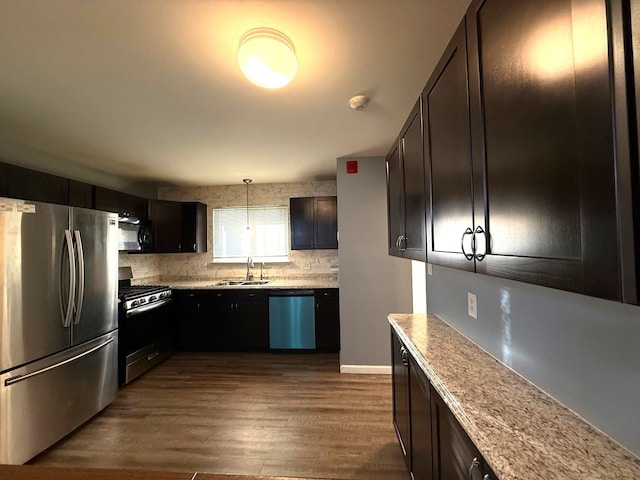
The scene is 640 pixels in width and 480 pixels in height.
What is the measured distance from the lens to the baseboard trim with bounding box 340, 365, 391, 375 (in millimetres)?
3223

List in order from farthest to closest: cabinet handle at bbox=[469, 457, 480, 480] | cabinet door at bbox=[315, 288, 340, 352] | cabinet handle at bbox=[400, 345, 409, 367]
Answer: cabinet door at bbox=[315, 288, 340, 352] → cabinet handle at bbox=[400, 345, 409, 367] → cabinet handle at bbox=[469, 457, 480, 480]

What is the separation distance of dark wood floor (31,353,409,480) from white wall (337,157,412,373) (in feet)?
0.96

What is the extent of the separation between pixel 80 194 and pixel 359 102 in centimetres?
299

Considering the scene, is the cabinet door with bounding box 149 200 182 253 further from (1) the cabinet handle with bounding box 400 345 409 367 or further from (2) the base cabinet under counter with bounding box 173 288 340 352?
(1) the cabinet handle with bounding box 400 345 409 367

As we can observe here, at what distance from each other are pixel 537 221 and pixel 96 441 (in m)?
3.13

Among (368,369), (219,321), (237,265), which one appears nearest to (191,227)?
(237,265)

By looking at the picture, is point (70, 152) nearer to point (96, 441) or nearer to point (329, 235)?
point (96, 441)

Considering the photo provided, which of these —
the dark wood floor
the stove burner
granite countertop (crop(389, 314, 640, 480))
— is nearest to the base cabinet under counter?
the stove burner

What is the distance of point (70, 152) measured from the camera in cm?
297

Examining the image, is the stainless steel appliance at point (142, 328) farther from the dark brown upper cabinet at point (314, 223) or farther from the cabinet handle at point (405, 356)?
the cabinet handle at point (405, 356)

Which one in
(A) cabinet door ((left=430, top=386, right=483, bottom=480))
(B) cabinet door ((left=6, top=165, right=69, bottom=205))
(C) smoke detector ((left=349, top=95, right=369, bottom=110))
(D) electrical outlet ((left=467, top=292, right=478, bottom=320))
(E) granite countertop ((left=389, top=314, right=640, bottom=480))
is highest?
(C) smoke detector ((left=349, top=95, right=369, bottom=110))

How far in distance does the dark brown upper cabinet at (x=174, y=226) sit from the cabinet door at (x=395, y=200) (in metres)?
3.17

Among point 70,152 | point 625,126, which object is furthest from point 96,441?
point 625,126

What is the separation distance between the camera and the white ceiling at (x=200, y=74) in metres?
1.27
